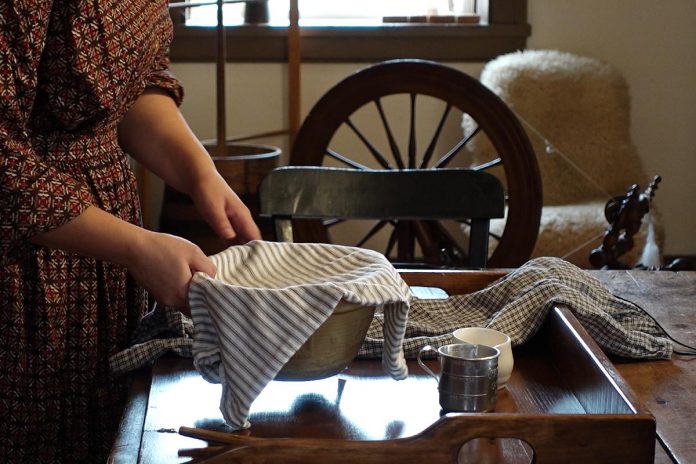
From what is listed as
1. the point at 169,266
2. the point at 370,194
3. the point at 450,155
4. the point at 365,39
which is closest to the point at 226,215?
the point at 169,266

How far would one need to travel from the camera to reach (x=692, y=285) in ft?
4.53

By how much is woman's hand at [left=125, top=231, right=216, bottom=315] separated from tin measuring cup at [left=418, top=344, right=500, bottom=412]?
23 cm

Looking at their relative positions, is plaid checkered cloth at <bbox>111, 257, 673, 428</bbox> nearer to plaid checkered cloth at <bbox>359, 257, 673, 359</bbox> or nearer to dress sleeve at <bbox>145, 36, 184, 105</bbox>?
plaid checkered cloth at <bbox>359, 257, 673, 359</bbox>

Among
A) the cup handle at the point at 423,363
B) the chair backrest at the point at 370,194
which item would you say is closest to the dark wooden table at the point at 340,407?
the cup handle at the point at 423,363

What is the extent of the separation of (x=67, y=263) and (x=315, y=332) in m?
0.39

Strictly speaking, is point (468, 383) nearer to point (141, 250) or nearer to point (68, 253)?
point (141, 250)

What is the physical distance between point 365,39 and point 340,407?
270 cm

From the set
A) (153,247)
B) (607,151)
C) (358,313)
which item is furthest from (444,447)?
(607,151)

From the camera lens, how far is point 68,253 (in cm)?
114

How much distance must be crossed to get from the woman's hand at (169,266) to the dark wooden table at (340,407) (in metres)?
0.09

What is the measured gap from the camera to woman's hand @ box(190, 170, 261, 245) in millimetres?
1167

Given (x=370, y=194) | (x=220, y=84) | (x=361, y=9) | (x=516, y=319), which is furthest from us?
(x=361, y=9)

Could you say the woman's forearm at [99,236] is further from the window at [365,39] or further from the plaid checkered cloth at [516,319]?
the window at [365,39]

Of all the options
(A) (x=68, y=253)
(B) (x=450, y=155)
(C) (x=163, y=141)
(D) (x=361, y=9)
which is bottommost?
(B) (x=450, y=155)
